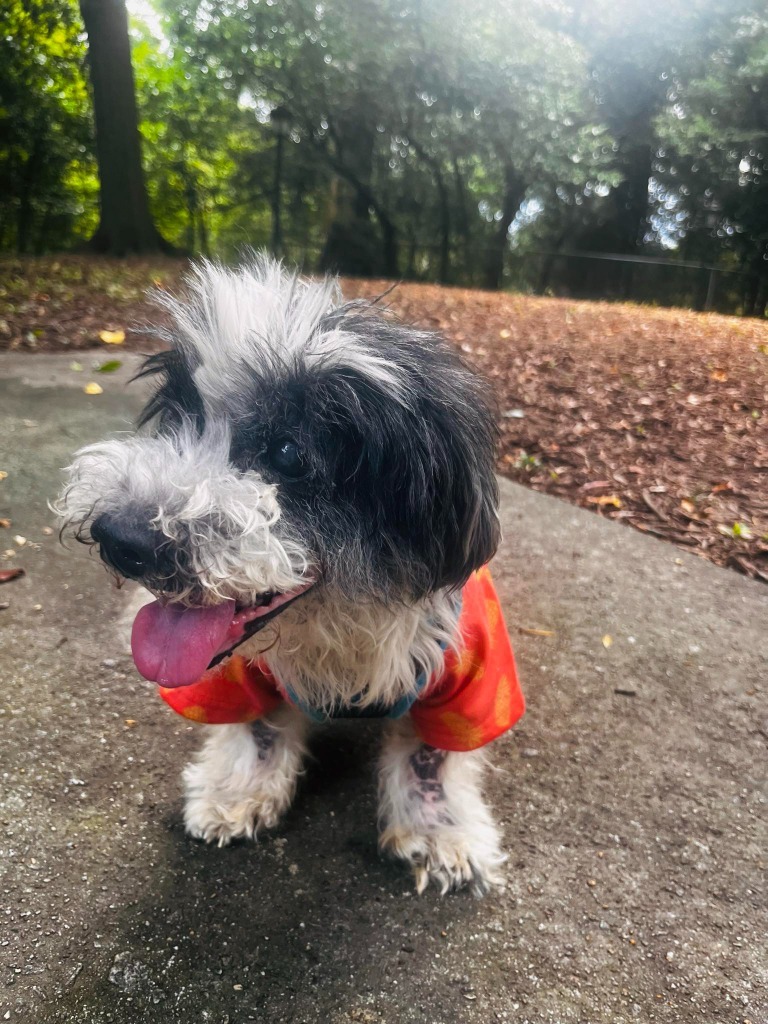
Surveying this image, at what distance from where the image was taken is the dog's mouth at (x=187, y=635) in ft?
4.56

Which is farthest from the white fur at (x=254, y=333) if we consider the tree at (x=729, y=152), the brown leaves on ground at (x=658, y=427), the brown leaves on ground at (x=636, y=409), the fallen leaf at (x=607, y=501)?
the fallen leaf at (x=607, y=501)

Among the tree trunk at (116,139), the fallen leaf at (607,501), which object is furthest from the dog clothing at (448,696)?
the tree trunk at (116,139)

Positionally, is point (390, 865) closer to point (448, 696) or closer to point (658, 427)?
point (448, 696)

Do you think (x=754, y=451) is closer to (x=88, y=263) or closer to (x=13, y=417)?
(x=13, y=417)

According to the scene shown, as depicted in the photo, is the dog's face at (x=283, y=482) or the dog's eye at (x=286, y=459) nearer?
the dog's face at (x=283, y=482)

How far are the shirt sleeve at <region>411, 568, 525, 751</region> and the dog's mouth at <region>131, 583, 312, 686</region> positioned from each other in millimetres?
595

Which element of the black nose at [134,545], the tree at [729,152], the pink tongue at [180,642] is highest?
the tree at [729,152]

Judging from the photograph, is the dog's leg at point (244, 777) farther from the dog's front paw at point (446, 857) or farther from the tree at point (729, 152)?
the tree at point (729, 152)

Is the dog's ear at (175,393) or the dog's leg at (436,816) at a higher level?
the dog's ear at (175,393)

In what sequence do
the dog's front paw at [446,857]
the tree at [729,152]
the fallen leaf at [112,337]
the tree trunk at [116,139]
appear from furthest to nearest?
the tree trunk at [116,139] → the fallen leaf at [112,337] → the tree at [729,152] → the dog's front paw at [446,857]

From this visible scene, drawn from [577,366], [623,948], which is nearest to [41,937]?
[623,948]

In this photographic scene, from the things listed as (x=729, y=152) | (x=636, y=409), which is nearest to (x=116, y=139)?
(x=729, y=152)

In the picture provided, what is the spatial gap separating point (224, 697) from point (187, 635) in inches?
20.5

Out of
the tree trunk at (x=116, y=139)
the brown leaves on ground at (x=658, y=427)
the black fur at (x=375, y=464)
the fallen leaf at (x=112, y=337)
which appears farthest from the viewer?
the tree trunk at (x=116, y=139)
